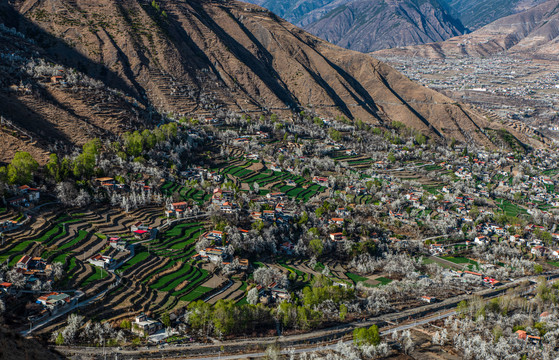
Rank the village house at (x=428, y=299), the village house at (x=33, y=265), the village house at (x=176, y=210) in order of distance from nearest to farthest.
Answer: the village house at (x=33, y=265) → the village house at (x=428, y=299) → the village house at (x=176, y=210)

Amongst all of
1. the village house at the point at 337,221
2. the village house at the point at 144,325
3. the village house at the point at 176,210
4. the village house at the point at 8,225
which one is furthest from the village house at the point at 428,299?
the village house at the point at 8,225

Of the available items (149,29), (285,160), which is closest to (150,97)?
(149,29)

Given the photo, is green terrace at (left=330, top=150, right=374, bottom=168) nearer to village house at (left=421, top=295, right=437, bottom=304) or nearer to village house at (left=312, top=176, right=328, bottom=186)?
village house at (left=312, top=176, right=328, bottom=186)

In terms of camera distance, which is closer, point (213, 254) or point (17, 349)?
point (17, 349)

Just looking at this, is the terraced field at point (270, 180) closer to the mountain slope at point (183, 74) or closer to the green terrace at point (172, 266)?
the mountain slope at point (183, 74)

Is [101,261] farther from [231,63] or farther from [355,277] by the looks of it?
[231,63]

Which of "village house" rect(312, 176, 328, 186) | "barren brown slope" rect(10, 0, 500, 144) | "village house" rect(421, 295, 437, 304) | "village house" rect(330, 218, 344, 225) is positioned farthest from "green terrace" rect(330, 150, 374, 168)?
"village house" rect(421, 295, 437, 304)

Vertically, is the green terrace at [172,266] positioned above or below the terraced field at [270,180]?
below

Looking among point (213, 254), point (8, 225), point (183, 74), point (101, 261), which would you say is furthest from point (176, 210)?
point (183, 74)
